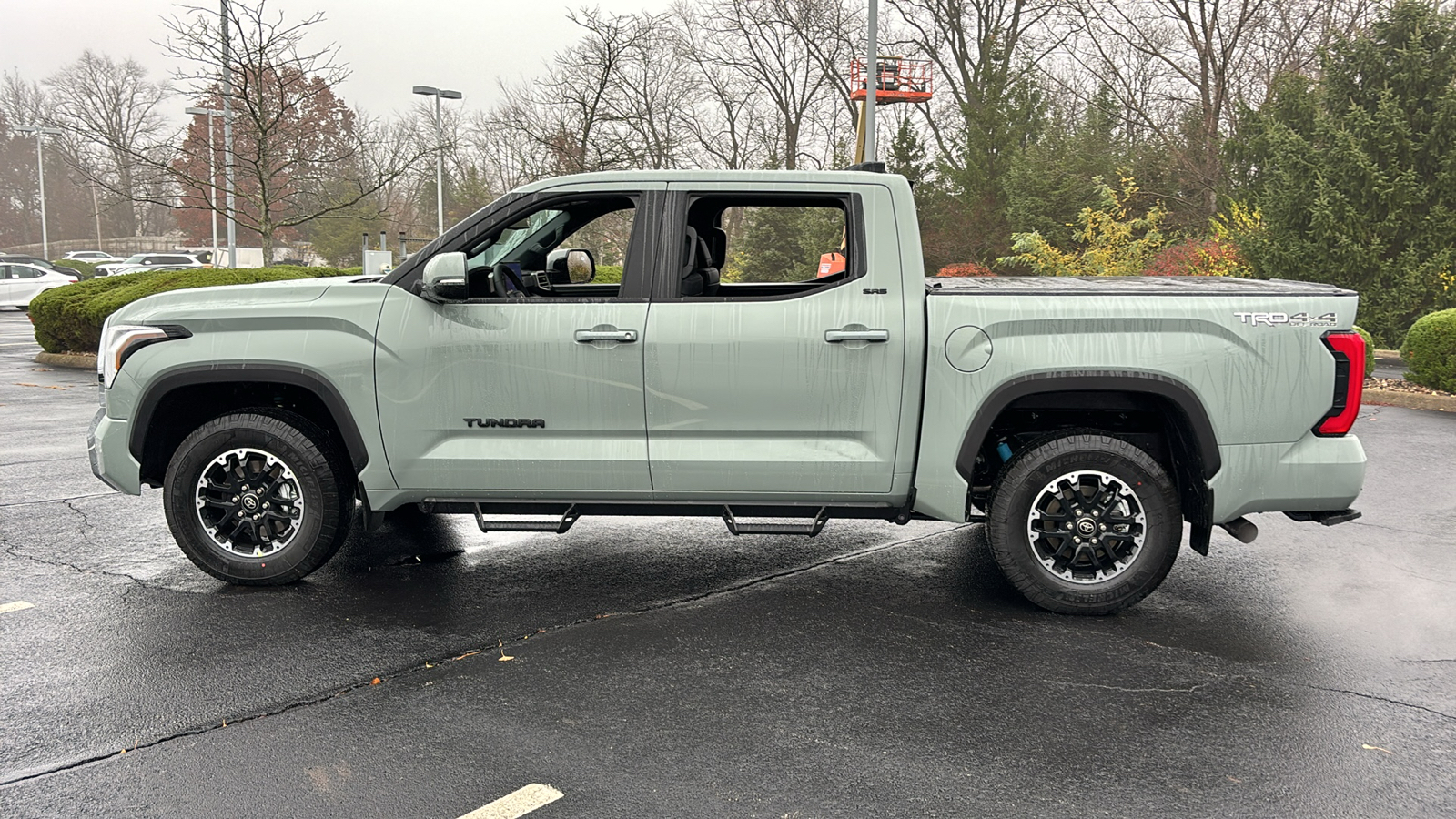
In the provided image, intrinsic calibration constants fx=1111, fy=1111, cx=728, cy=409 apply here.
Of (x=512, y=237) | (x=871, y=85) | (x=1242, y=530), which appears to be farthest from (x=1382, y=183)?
(x=512, y=237)

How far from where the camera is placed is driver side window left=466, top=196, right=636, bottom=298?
511cm

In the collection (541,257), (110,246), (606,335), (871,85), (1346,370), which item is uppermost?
(871,85)

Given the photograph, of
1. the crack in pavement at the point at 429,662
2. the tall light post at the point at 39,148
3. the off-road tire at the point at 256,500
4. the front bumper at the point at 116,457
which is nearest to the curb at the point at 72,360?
the crack in pavement at the point at 429,662

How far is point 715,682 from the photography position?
4.17 meters

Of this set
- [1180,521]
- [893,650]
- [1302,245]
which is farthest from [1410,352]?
[893,650]

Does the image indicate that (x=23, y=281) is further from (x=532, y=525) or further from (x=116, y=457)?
(x=532, y=525)

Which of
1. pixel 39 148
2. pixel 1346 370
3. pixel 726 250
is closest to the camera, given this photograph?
pixel 1346 370

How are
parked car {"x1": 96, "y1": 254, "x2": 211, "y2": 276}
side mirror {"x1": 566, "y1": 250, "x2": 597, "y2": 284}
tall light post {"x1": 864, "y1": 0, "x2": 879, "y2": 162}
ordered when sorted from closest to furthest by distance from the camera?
side mirror {"x1": 566, "y1": 250, "x2": 597, "y2": 284} < tall light post {"x1": 864, "y1": 0, "x2": 879, "y2": 162} < parked car {"x1": 96, "y1": 254, "x2": 211, "y2": 276}

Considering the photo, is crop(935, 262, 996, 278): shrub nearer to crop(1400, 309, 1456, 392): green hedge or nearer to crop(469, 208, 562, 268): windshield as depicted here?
crop(1400, 309, 1456, 392): green hedge

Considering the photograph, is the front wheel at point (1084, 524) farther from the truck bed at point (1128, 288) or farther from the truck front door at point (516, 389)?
the truck front door at point (516, 389)

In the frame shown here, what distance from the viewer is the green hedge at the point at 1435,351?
12516 mm

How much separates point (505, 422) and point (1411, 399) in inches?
464

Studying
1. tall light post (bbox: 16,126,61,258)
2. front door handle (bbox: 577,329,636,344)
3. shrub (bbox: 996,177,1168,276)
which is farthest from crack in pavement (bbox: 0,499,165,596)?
tall light post (bbox: 16,126,61,258)

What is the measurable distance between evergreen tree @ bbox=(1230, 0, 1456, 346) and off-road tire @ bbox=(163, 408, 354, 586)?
Answer: 1648 cm
